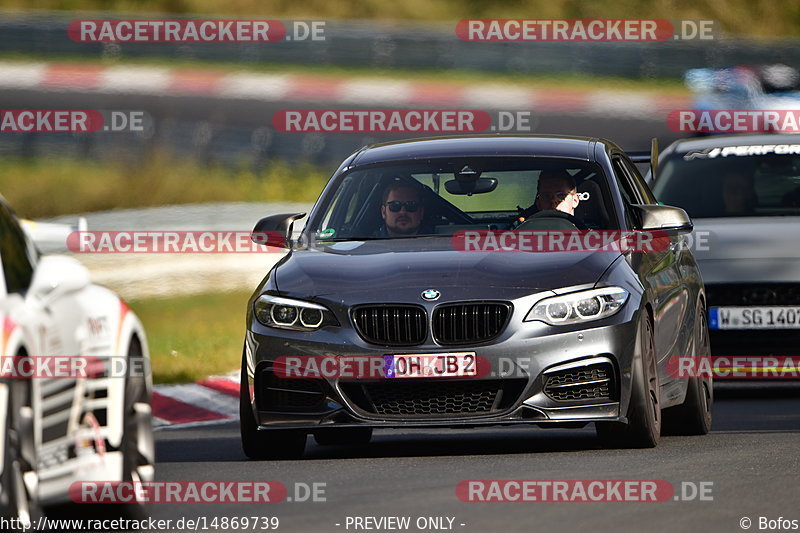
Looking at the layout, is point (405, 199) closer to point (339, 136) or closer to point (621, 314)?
point (621, 314)

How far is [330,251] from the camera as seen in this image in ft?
33.7

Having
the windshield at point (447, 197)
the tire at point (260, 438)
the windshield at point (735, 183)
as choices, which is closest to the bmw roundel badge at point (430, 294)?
the tire at point (260, 438)

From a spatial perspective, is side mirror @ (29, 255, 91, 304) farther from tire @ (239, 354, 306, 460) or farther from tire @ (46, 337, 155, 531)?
tire @ (239, 354, 306, 460)

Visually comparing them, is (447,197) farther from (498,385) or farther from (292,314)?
(498,385)

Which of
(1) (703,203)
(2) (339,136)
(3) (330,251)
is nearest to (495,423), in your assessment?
(3) (330,251)

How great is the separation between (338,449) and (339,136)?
57.7ft

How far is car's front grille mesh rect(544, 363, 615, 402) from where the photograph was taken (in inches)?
373

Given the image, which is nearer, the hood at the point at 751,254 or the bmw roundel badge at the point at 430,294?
the bmw roundel badge at the point at 430,294

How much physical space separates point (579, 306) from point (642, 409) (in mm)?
611

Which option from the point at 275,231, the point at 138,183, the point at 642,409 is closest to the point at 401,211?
the point at 275,231

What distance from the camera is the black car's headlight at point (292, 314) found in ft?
31.4

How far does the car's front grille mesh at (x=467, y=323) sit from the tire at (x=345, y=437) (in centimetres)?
161

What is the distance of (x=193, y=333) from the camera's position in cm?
1778

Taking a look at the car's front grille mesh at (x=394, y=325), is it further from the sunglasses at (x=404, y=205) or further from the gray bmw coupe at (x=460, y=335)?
the sunglasses at (x=404, y=205)
